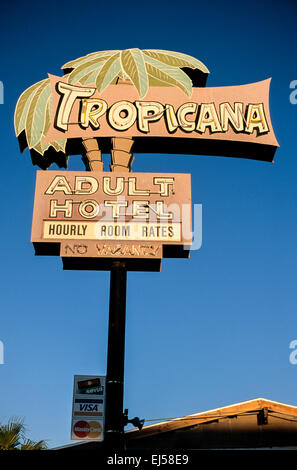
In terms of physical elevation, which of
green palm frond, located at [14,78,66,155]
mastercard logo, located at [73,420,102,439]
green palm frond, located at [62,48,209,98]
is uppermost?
green palm frond, located at [62,48,209,98]

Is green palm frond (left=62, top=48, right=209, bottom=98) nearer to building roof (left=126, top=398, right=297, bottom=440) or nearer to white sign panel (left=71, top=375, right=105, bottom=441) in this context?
white sign panel (left=71, top=375, right=105, bottom=441)

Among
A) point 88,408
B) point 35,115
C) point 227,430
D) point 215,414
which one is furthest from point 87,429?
point 35,115

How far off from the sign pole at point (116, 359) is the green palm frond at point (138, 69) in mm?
5573

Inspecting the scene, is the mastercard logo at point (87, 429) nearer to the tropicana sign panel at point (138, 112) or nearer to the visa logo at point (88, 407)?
the visa logo at point (88, 407)

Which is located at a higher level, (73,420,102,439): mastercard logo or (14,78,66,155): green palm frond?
(14,78,66,155): green palm frond

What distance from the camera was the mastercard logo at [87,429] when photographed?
1348 centimetres

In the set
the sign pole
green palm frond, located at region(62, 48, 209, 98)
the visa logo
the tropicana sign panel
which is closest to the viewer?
the sign pole

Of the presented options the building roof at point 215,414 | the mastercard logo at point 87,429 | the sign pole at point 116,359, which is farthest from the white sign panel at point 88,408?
the building roof at point 215,414

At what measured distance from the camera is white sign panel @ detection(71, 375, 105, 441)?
531 inches

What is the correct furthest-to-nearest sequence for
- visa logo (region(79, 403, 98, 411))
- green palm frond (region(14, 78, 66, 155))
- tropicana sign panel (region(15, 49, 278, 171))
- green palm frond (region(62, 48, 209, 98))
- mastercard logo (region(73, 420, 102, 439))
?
green palm frond (region(62, 48, 209, 98)) < green palm frond (region(14, 78, 66, 155)) < tropicana sign panel (region(15, 49, 278, 171)) < visa logo (region(79, 403, 98, 411)) < mastercard logo (region(73, 420, 102, 439))

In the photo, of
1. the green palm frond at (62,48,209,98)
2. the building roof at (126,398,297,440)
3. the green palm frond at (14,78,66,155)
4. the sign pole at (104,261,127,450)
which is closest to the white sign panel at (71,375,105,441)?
the sign pole at (104,261,127,450)

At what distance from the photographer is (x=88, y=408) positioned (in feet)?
45.0

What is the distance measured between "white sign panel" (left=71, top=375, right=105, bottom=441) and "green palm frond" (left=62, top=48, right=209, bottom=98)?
8.27 m

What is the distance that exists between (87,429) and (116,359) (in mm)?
1752
